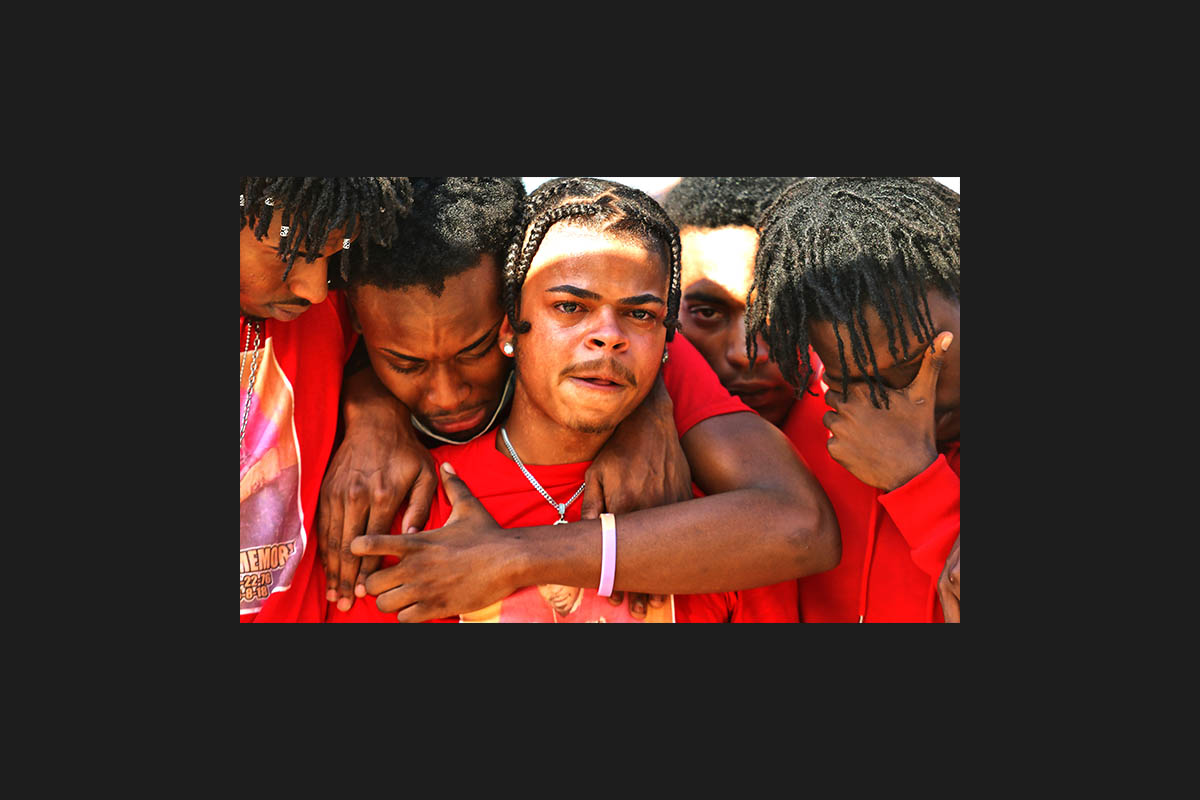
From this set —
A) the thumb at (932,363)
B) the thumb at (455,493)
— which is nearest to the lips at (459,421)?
the thumb at (455,493)

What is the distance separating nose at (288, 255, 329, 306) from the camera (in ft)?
12.8

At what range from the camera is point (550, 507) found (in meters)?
4.27

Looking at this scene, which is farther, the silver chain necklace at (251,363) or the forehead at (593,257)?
the silver chain necklace at (251,363)

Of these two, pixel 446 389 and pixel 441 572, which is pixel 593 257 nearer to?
pixel 446 389

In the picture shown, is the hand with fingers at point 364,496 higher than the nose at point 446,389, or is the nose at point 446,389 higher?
the nose at point 446,389

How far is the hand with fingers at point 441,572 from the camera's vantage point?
391 cm

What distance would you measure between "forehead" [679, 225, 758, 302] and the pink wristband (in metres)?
1.35

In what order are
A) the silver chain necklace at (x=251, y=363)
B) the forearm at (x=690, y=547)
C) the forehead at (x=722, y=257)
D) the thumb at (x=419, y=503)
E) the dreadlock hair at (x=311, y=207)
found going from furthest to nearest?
the forehead at (x=722, y=257), the silver chain necklace at (x=251, y=363), the thumb at (x=419, y=503), the forearm at (x=690, y=547), the dreadlock hair at (x=311, y=207)

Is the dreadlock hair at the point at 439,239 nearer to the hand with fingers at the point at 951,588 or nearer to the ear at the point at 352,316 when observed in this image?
the ear at the point at 352,316

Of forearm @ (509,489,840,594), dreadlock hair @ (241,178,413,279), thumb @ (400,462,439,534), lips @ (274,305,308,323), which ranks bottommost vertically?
forearm @ (509,489,840,594)

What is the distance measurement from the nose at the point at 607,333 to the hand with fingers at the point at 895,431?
2.83 feet

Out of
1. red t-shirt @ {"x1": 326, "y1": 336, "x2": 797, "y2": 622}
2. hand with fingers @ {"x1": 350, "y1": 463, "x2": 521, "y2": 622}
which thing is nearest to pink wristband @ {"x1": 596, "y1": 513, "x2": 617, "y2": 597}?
red t-shirt @ {"x1": 326, "y1": 336, "x2": 797, "y2": 622}

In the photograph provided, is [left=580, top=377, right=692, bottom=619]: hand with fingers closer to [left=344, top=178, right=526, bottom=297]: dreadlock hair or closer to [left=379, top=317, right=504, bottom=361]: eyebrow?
[left=379, top=317, right=504, bottom=361]: eyebrow

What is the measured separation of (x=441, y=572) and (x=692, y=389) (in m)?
1.21
